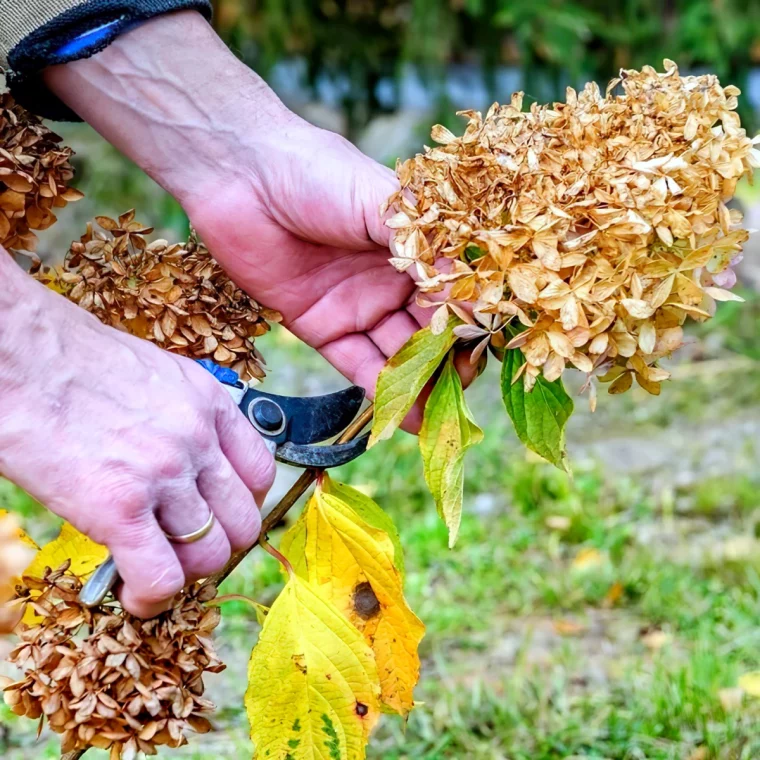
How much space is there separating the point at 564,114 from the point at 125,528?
61 centimetres

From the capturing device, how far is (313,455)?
115 centimetres

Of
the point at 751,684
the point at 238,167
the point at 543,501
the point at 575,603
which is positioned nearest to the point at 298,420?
the point at 238,167

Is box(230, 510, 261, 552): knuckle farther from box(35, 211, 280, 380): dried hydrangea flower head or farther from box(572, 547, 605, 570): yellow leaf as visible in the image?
box(572, 547, 605, 570): yellow leaf

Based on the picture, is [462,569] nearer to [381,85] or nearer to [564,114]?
[564,114]

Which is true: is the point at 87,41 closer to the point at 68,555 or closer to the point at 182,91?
the point at 182,91

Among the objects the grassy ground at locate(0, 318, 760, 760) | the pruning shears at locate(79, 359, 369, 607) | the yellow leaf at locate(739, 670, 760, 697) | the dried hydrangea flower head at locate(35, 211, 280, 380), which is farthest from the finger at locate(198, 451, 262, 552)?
the yellow leaf at locate(739, 670, 760, 697)

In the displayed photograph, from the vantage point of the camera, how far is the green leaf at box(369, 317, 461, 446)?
109 cm

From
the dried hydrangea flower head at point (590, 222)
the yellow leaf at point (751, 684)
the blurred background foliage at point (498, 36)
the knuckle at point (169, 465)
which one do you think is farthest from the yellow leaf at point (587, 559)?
the blurred background foliage at point (498, 36)

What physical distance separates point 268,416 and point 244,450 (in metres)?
0.11

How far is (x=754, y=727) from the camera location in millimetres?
1629

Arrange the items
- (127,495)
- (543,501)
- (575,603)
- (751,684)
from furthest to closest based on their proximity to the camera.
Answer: (543,501) < (575,603) < (751,684) < (127,495)

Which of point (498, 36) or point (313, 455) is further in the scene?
point (498, 36)

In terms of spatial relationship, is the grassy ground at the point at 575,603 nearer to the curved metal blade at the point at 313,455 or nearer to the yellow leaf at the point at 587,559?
the yellow leaf at the point at 587,559

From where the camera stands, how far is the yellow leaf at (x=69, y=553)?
45.6 inches
